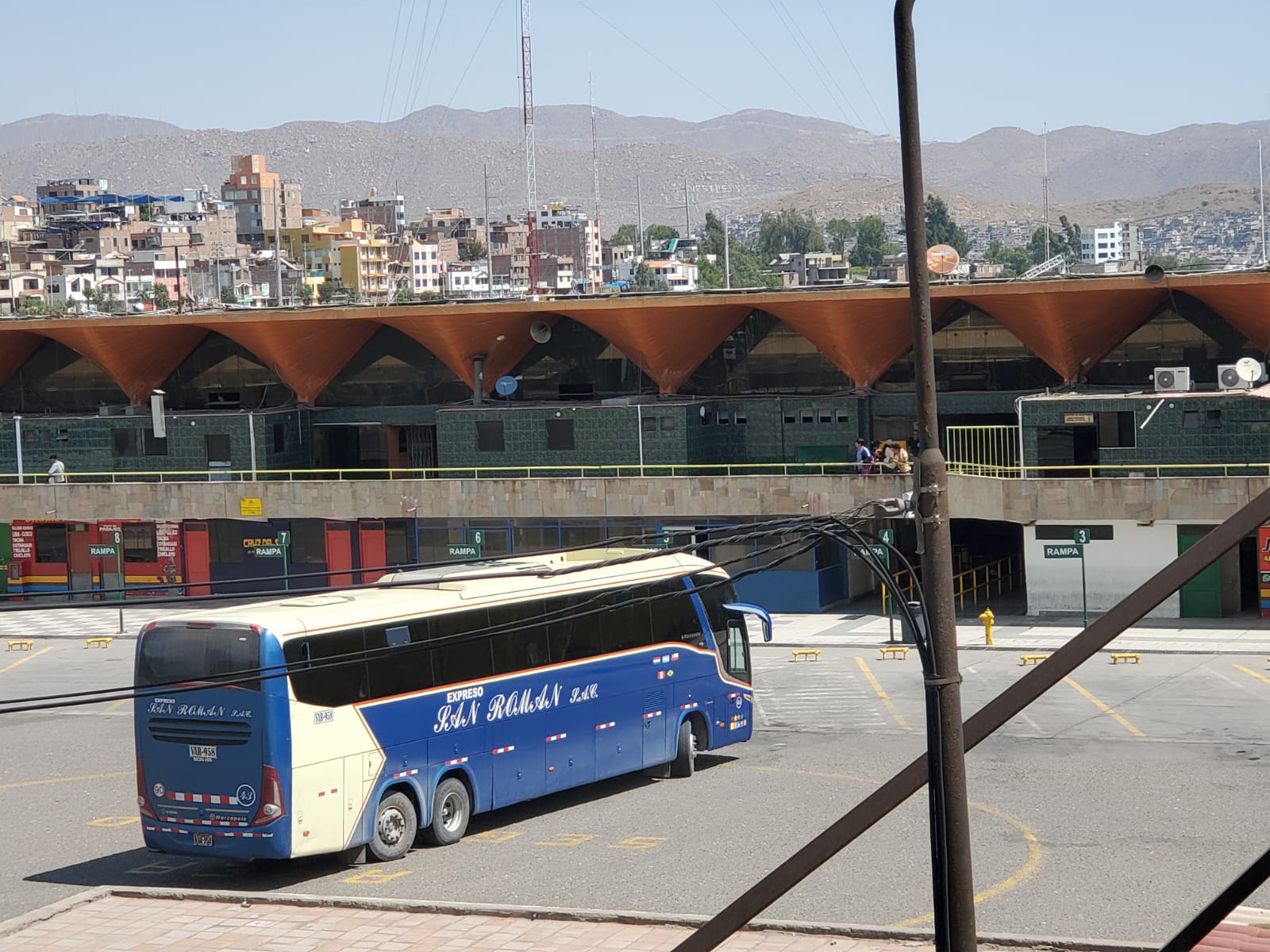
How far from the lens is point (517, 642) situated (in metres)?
21.7

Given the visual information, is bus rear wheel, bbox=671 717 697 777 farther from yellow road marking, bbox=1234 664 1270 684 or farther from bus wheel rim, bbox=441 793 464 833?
yellow road marking, bbox=1234 664 1270 684

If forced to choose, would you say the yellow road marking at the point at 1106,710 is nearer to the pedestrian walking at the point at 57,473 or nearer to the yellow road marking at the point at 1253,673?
the yellow road marking at the point at 1253,673

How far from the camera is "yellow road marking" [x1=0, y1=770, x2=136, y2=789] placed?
83.1 ft

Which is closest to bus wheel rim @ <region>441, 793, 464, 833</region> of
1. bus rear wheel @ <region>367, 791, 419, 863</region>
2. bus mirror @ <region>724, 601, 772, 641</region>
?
bus rear wheel @ <region>367, 791, 419, 863</region>

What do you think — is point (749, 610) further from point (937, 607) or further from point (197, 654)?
point (937, 607)

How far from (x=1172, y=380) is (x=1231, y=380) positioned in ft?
5.20

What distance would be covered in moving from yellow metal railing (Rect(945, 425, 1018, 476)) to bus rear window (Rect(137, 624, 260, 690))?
29834 millimetres

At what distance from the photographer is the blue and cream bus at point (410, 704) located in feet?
61.7

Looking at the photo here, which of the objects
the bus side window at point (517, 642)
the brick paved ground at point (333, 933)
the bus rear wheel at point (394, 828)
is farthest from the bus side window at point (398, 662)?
the brick paved ground at point (333, 933)

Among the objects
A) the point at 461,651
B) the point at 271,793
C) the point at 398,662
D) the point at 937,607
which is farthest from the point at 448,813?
the point at 937,607

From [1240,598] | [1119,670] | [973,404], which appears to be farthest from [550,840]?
[973,404]

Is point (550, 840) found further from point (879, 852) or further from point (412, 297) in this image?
point (412, 297)

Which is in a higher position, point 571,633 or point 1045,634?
point 571,633

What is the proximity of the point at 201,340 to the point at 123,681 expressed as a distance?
2280 centimetres
